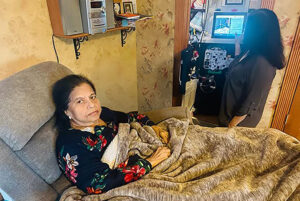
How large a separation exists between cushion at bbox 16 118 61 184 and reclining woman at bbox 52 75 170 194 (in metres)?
0.03

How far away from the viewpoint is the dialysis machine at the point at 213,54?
2.17 meters

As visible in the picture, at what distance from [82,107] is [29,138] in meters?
0.28

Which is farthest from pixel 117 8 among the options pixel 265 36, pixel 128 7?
pixel 265 36

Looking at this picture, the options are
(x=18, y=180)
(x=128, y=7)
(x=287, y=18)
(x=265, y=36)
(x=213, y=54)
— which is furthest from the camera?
(x=213, y=54)

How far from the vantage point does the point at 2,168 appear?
0.88 meters

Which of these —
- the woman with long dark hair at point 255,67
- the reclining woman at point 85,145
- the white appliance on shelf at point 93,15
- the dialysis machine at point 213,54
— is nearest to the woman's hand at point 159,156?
the reclining woman at point 85,145

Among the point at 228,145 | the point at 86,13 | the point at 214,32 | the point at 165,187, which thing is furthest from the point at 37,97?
the point at 214,32

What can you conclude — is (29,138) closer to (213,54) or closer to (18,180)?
(18,180)

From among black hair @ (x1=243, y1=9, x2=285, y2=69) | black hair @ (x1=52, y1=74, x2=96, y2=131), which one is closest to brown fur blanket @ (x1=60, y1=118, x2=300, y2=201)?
black hair @ (x1=52, y1=74, x2=96, y2=131)

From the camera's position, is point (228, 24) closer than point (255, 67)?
No

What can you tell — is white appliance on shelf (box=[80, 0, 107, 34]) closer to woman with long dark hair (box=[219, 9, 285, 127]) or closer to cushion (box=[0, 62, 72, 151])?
cushion (box=[0, 62, 72, 151])

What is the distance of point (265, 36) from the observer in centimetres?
137

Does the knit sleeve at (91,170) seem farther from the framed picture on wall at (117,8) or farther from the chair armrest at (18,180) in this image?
the framed picture on wall at (117,8)

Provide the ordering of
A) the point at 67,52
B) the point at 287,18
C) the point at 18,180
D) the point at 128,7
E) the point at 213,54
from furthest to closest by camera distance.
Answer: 1. the point at 213,54
2. the point at 128,7
3. the point at 287,18
4. the point at 67,52
5. the point at 18,180
